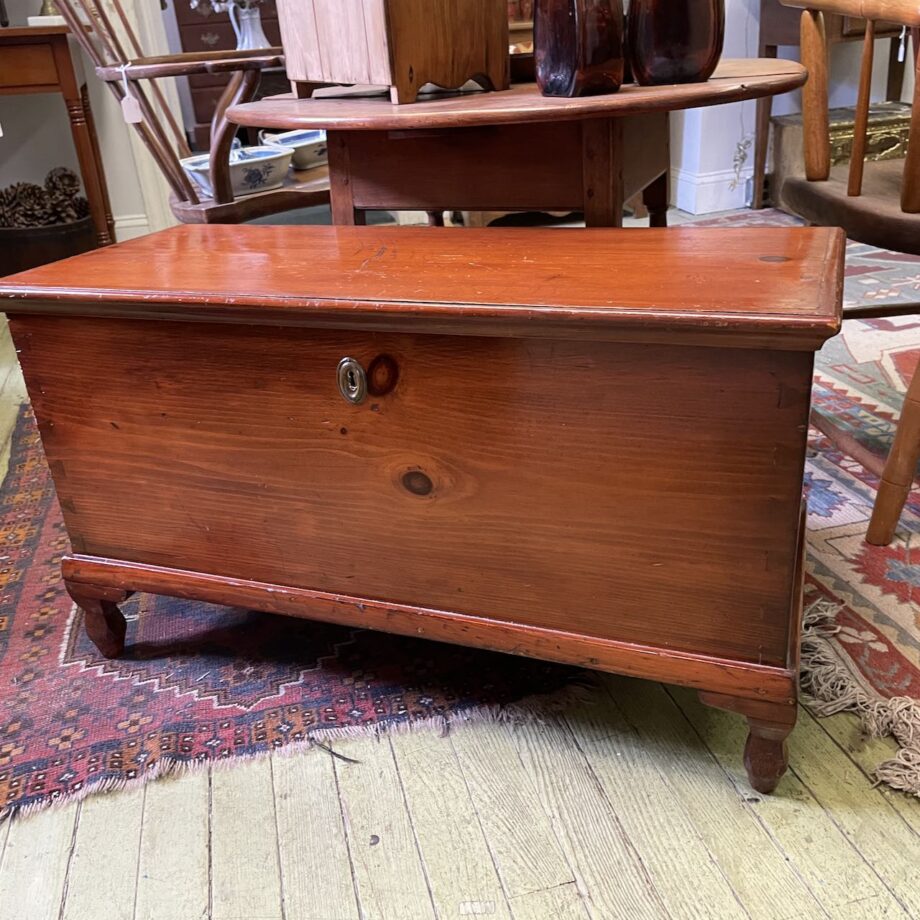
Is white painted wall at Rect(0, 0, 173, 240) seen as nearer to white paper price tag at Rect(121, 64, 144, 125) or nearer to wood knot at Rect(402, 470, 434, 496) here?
white paper price tag at Rect(121, 64, 144, 125)

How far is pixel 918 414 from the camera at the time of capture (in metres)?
1.33

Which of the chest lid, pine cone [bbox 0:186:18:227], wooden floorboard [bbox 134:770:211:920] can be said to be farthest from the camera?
pine cone [bbox 0:186:18:227]

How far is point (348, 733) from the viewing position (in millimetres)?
1096

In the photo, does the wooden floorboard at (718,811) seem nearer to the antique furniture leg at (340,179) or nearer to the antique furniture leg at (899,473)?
the antique furniture leg at (899,473)

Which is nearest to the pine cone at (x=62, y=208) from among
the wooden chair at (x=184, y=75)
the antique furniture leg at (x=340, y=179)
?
the wooden chair at (x=184, y=75)

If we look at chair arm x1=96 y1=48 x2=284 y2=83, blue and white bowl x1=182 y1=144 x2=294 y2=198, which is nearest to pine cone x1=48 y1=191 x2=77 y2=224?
blue and white bowl x1=182 y1=144 x2=294 y2=198

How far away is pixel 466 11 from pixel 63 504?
33.7 inches

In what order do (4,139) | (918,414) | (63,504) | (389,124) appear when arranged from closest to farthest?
(389,124) → (63,504) → (918,414) → (4,139)

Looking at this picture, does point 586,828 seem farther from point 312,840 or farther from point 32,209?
point 32,209

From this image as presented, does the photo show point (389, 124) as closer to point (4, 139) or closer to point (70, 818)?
point (70, 818)

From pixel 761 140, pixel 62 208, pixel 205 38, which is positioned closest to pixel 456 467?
pixel 62 208

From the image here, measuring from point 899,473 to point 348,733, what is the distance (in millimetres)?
891

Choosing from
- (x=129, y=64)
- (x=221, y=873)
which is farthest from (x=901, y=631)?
(x=129, y=64)

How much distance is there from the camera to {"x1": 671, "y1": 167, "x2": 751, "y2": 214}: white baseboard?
3.51 metres
